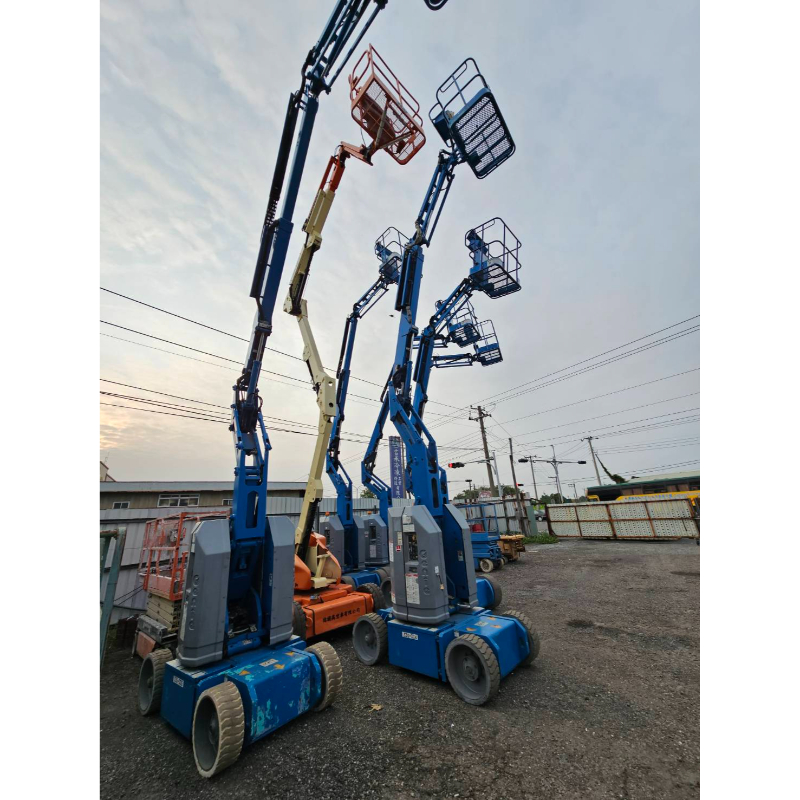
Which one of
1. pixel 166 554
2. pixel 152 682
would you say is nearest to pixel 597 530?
pixel 166 554

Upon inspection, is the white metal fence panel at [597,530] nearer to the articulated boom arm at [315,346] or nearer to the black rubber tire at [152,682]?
the articulated boom arm at [315,346]

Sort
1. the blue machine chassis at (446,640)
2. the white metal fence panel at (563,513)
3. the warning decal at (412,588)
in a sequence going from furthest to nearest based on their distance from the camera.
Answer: the white metal fence panel at (563,513) → the warning decal at (412,588) → the blue machine chassis at (446,640)

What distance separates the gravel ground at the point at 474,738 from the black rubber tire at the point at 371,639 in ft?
0.57

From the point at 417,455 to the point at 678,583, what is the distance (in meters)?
10.8

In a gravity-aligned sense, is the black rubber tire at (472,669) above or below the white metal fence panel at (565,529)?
above

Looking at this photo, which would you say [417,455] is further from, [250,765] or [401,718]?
[250,765]

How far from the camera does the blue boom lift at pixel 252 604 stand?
181 inches

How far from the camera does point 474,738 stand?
476cm

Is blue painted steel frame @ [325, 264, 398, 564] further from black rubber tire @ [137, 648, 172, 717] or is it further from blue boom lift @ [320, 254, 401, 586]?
black rubber tire @ [137, 648, 172, 717]

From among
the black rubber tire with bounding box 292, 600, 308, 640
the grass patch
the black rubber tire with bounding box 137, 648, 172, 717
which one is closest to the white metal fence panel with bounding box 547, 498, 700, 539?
the grass patch

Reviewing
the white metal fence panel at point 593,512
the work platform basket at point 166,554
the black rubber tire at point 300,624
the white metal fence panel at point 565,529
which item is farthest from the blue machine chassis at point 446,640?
the white metal fence panel at point 565,529

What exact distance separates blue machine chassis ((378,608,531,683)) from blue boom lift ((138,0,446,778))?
1.57 metres

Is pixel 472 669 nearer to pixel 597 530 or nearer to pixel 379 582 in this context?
pixel 379 582

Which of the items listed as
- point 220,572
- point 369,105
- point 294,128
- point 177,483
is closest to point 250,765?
point 220,572
